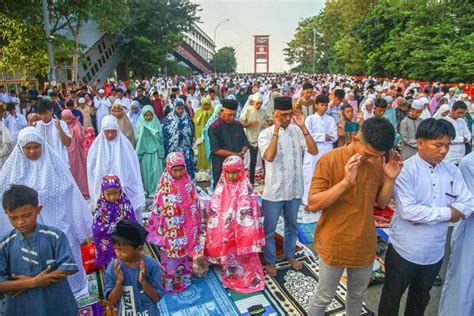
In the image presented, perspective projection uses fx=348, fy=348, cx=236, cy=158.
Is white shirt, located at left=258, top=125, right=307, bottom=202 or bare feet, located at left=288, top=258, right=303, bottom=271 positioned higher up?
white shirt, located at left=258, top=125, right=307, bottom=202

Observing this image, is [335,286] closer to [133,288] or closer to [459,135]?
[133,288]

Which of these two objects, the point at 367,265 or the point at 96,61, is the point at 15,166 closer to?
the point at 367,265

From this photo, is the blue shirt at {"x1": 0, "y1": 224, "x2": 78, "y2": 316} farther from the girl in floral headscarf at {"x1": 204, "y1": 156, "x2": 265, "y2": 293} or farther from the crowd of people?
the girl in floral headscarf at {"x1": 204, "y1": 156, "x2": 265, "y2": 293}

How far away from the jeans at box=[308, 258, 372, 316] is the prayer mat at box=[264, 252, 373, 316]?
0.71 meters

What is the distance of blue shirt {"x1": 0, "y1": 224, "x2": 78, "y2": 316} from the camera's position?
2195mm

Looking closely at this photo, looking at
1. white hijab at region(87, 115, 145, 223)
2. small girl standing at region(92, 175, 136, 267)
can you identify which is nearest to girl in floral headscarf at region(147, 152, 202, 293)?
small girl standing at region(92, 175, 136, 267)

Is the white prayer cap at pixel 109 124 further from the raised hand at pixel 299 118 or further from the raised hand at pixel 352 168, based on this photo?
the raised hand at pixel 352 168

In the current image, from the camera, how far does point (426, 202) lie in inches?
96.7

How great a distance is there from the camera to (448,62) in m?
19.1

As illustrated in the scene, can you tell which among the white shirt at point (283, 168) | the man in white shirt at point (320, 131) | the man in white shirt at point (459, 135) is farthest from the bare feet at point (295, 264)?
the man in white shirt at point (459, 135)

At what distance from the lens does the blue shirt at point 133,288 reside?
90.4 inches

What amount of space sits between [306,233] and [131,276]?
3.27m

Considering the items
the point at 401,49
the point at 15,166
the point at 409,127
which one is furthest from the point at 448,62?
the point at 15,166

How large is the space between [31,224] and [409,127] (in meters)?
5.64
